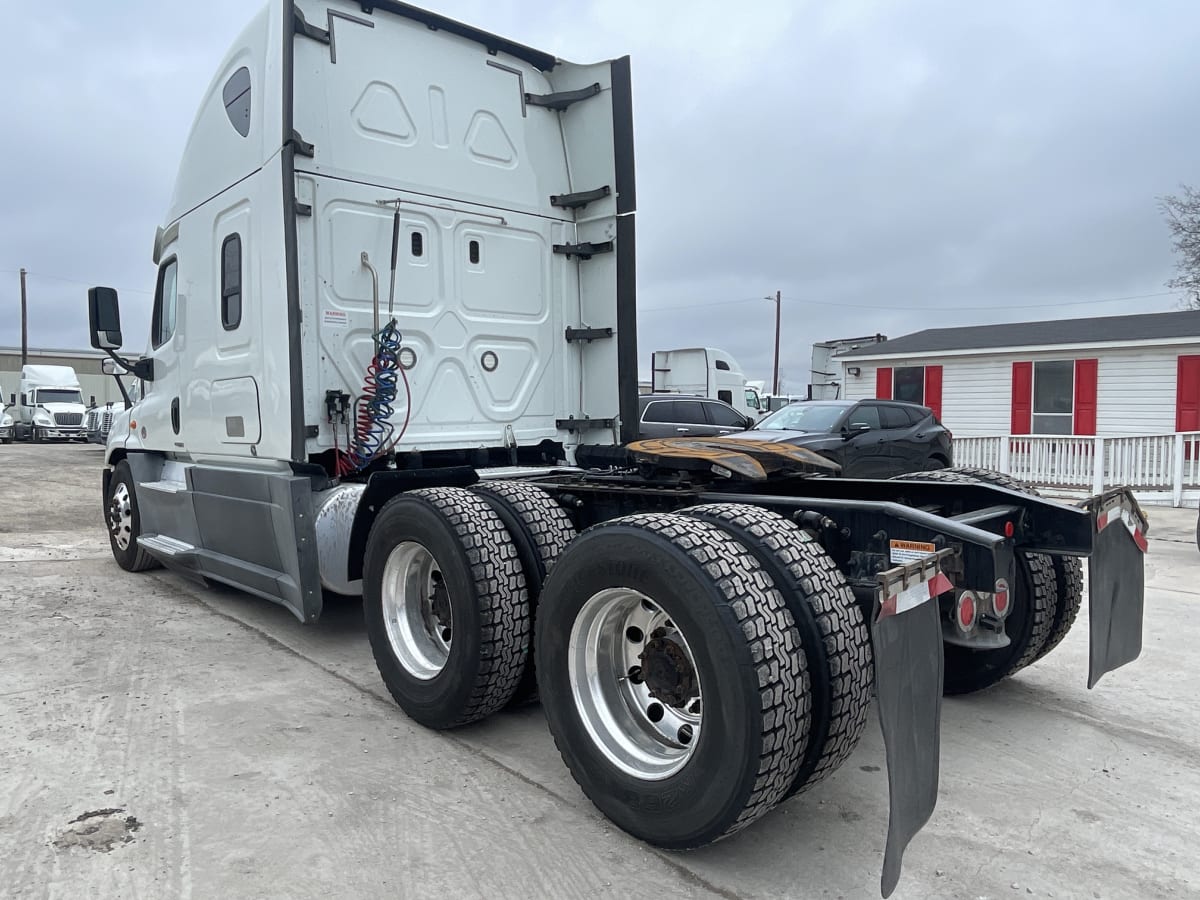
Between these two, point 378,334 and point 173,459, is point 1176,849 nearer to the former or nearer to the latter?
point 378,334

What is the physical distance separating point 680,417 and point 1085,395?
31.6 feet

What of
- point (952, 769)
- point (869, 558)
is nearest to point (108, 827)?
point (869, 558)

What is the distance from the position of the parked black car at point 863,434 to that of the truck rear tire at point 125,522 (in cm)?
684

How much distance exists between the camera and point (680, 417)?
14.3 metres

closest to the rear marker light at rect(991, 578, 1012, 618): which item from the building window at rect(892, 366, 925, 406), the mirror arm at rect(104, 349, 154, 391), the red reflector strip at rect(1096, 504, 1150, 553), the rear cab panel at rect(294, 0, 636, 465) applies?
the red reflector strip at rect(1096, 504, 1150, 553)

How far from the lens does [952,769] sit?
343 cm

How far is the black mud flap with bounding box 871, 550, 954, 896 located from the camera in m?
2.30

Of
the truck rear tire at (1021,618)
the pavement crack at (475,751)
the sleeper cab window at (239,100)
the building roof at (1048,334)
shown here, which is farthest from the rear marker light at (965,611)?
the building roof at (1048,334)

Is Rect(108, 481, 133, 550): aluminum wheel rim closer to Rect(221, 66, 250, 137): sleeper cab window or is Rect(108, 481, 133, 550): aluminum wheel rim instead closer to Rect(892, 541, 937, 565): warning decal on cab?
Rect(221, 66, 250, 137): sleeper cab window

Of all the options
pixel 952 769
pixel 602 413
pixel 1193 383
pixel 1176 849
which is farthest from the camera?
pixel 1193 383

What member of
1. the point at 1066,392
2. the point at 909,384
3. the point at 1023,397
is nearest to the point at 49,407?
the point at 909,384

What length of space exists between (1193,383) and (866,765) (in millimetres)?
17268

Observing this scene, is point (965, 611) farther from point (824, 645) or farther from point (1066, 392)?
point (1066, 392)

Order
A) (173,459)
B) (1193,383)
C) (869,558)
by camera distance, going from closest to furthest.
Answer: (869,558)
(173,459)
(1193,383)
